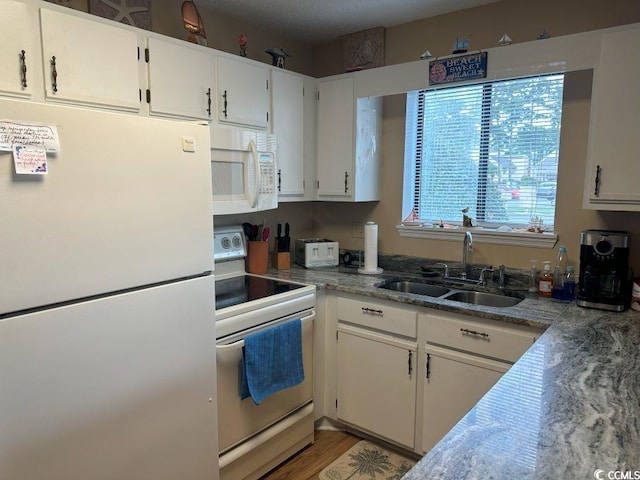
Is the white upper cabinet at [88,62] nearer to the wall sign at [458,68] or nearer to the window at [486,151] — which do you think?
the wall sign at [458,68]

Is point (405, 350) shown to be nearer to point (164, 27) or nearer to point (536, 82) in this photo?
point (536, 82)

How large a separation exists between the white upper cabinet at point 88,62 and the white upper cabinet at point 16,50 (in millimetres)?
53

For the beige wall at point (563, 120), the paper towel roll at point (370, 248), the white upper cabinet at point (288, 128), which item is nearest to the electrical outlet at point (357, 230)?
the beige wall at point (563, 120)

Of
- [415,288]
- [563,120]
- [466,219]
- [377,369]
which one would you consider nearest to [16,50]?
[377,369]

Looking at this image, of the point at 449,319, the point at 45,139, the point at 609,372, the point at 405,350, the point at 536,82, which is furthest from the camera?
the point at 536,82

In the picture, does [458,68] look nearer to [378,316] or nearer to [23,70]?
[378,316]

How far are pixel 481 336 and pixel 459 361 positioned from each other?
179 mm

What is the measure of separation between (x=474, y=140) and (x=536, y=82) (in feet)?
1.50

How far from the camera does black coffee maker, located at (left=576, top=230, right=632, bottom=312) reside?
2008 mm

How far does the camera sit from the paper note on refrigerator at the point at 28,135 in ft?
3.83

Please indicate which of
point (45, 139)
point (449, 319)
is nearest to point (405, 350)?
point (449, 319)

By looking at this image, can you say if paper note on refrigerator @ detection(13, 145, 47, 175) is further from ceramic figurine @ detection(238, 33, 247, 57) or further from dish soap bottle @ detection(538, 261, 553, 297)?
dish soap bottle @ detection(538, 261, 553, 297)

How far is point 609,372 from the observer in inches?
54.0

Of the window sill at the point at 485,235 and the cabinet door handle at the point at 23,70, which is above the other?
the cabinet door handle at the point at 23,70
